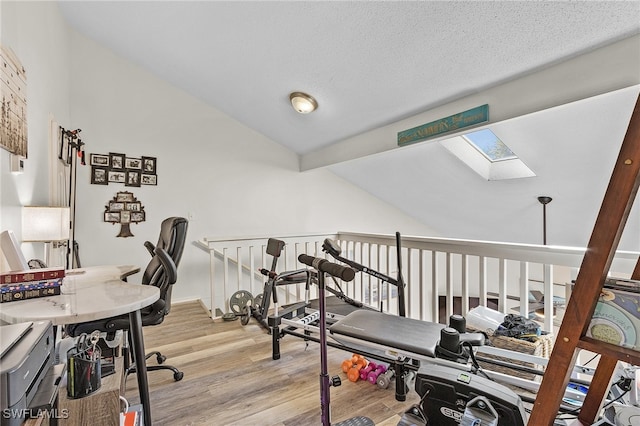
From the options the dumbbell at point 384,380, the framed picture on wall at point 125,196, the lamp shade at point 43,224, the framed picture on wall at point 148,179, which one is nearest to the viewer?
the lamp shade at point 43,224

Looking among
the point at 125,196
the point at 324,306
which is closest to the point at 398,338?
the point at 324,306

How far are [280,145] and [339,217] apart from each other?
1522 millimetres

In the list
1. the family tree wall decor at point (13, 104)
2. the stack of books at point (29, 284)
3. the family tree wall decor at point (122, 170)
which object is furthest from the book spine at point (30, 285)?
the family tree wall decor at point (122, 170)

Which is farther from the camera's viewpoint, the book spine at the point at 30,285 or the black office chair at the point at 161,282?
the black office chair at the point at 161,282

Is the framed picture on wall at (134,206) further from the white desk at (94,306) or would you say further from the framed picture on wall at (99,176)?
the white desk at (94,306)

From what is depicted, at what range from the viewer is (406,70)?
7.44 ft

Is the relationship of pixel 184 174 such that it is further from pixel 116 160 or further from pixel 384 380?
pixel 384 380

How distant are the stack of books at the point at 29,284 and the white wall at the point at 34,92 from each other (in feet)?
0.84

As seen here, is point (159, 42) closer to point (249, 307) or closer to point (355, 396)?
point (249, 307)

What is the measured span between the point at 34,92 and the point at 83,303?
1.76 meters

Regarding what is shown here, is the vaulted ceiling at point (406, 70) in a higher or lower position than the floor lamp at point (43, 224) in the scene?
higher

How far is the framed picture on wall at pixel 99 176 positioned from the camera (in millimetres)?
3562

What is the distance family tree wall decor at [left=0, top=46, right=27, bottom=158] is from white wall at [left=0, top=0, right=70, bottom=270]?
78 millimetres

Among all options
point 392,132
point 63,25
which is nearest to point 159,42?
point 63,25
